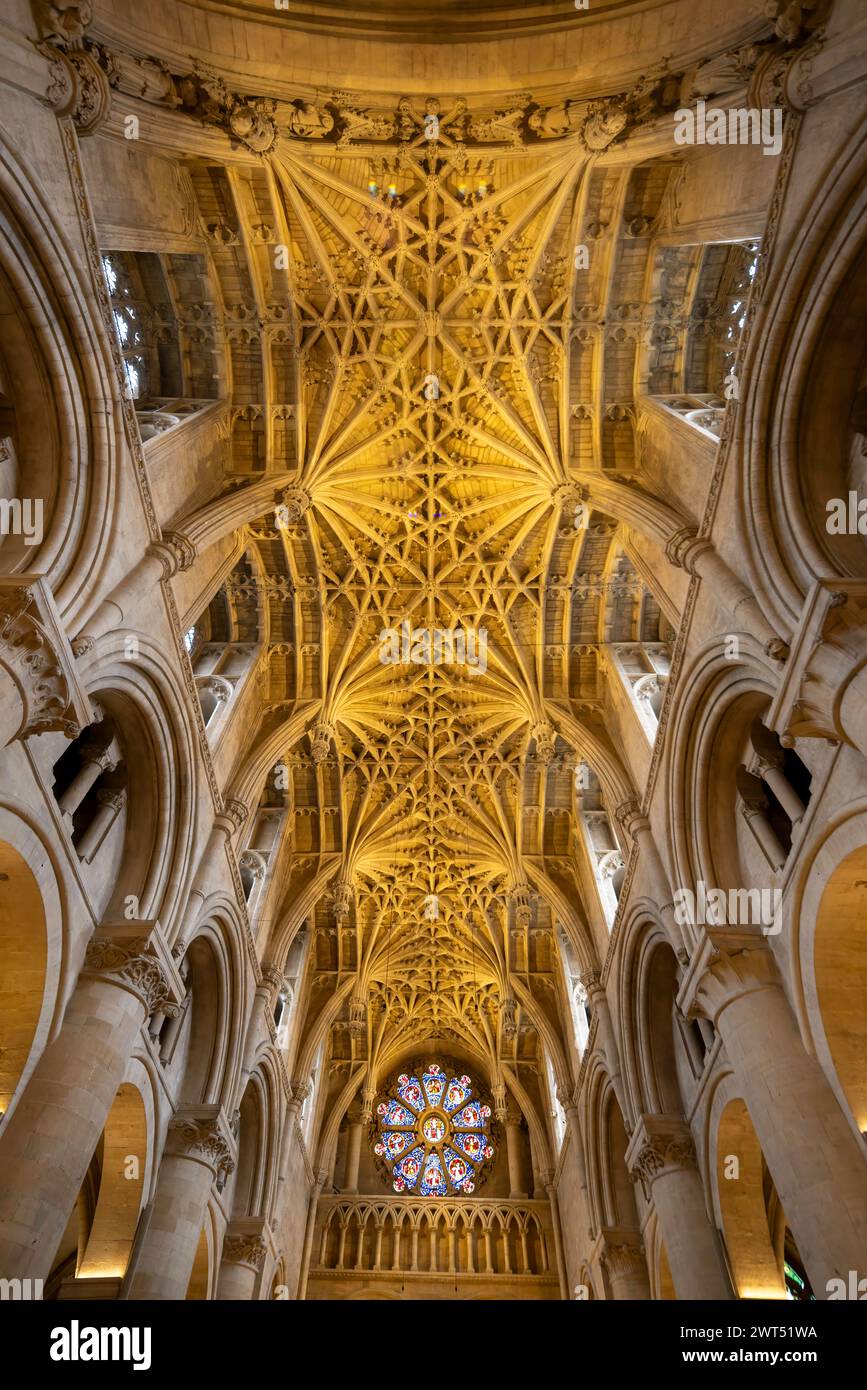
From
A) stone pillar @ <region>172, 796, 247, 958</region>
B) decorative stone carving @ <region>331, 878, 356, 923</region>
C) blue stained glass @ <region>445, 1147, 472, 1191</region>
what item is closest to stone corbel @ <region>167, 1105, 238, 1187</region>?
stone pillar @ <region>172, 796, 247, 958</region>

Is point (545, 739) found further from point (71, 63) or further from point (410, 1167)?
point (410, 1167)

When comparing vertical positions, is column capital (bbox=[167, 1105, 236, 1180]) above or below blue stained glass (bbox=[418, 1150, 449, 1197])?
below

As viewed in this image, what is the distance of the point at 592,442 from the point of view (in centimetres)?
1623

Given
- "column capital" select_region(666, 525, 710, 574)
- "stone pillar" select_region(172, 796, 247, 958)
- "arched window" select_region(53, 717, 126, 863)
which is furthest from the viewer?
"stone pillar" select_region(172, 796, 247, 958)

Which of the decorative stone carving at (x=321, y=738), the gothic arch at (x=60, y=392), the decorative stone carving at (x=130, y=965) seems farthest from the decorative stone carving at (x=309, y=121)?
the decorative stone carving at (x=130, y=965)

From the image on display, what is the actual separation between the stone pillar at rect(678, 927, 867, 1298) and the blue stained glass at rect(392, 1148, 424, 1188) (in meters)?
17.9

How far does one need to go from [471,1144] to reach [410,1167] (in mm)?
2051

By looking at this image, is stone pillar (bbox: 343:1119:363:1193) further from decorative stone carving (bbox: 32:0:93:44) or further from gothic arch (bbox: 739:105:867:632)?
decorative stone carving (bbox: 32:0:93:44)

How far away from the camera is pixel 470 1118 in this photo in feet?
89.4

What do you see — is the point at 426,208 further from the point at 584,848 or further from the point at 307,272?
the point at 584,848

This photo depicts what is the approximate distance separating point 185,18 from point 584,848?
17.0 metres

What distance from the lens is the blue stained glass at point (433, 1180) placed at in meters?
25.1

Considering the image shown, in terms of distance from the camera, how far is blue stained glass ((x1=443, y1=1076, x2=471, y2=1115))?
90.6 feet

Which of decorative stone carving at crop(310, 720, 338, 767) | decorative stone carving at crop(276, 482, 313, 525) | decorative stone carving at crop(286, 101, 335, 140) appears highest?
decorative stone carving at crop(286, 101, 335, 140)
